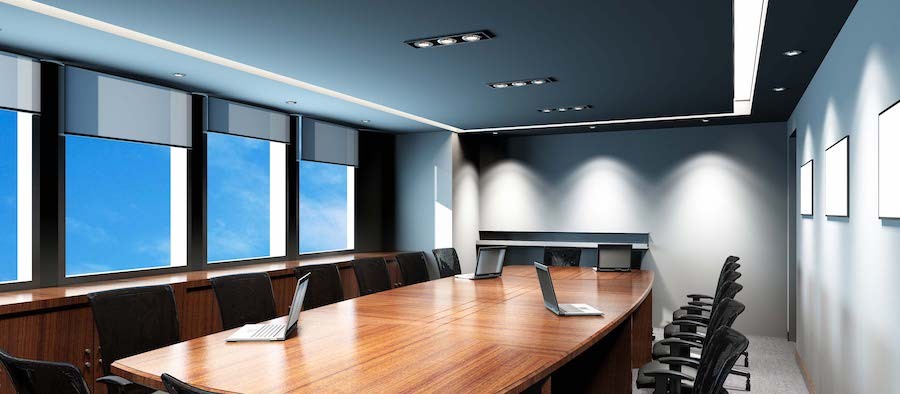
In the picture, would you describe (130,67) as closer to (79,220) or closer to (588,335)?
(79,220)

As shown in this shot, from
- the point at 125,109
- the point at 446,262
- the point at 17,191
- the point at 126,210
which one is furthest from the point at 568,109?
the point at 17,191

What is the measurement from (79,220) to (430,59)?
113 inches

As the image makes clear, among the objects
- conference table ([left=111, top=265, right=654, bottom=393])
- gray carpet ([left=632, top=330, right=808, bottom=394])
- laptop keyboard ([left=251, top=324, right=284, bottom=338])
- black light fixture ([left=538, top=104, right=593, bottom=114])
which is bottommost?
gray carpet ([left=632, top=330, right=808, bottom=394])

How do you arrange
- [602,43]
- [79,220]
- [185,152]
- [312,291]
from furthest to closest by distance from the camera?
[185,152] < [79,220] < [312,291] < [602,43]

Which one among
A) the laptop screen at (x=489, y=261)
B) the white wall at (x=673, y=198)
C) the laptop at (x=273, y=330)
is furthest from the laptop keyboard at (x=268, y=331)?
the white wall at (x=673, y=198)

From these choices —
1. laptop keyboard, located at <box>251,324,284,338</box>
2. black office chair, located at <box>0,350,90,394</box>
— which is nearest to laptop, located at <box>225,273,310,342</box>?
laptop keyboard, located at <box>251,324,284,338</box>

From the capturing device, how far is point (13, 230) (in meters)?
4.23

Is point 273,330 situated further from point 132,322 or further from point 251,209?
point 251,209

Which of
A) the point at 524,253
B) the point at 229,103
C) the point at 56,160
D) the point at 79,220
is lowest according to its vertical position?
the point at 524,253

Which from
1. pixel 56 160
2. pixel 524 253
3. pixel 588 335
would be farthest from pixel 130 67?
pixel 524 253

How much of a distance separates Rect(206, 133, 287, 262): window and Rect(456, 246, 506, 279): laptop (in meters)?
2.32

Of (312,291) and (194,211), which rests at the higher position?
(194,211)

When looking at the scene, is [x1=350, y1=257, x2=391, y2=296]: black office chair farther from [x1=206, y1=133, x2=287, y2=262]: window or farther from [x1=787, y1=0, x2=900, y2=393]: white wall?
[x1=787, y1=0, x2=900, y2=393]: white wall

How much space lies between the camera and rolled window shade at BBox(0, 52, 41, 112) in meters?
3.87
